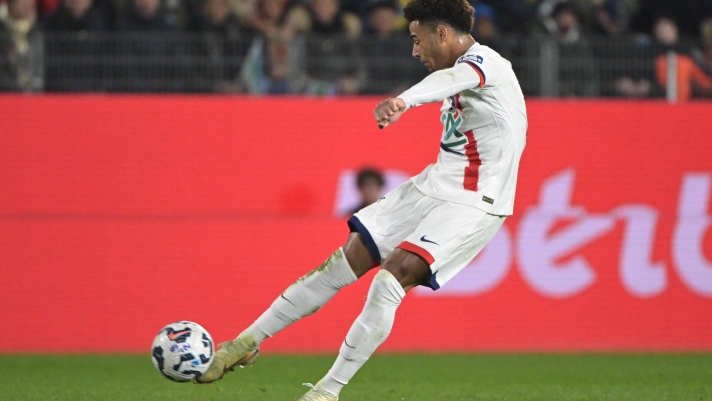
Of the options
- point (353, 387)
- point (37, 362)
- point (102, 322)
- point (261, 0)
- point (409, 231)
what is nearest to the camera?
point (409, 231)

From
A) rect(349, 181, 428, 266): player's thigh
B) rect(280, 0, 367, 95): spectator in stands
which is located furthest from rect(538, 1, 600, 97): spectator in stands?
rect(349, 181, 428, 266): player's thigh

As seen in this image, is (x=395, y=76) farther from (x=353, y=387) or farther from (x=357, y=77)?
(x=353, y=387)

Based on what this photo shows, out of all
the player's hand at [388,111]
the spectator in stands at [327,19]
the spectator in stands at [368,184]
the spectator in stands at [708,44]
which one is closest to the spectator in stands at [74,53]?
the spectator in stands at [327,19]

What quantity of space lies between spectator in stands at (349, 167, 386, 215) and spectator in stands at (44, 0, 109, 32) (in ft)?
9.69

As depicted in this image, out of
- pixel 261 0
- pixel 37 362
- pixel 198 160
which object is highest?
pixel 261 0

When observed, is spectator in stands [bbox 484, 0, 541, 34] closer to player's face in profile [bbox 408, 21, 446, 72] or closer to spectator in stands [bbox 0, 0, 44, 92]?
spectator in stands [bbox 0, 0, 44, 92]

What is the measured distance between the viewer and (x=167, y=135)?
10109 millimetres

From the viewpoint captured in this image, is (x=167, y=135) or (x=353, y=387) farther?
(x=167, y=135)

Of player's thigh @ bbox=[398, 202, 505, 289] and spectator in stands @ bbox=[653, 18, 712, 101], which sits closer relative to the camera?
player's thigh @ bbox=[398, 202, 505, 289]

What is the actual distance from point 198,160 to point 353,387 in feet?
12.1

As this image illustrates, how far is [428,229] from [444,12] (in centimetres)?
119

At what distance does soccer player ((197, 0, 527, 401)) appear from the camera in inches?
216

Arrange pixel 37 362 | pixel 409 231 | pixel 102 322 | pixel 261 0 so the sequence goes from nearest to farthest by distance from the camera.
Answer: pixel 409 231 < pixel 37 362 < pixel 102 322 < pixel 261 0

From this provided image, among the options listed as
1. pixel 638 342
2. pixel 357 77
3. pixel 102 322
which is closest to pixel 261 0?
pixel 357 77
